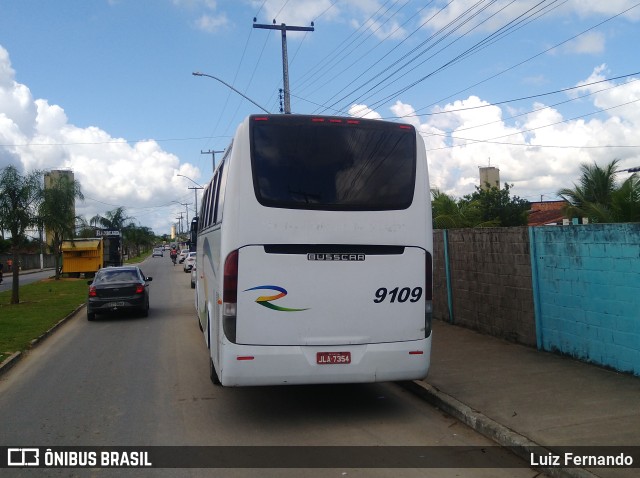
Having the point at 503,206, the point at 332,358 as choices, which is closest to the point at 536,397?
the point at 332,358

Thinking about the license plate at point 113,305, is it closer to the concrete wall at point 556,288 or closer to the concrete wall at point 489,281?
the concrete wall at point 489,281

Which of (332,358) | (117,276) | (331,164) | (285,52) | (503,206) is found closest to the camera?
(332,358)

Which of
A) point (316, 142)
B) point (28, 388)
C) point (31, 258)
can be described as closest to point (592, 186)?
point (316, 142)

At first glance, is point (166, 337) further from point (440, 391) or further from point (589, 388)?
point (589, 388)

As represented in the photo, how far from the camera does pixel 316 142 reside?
698 cm

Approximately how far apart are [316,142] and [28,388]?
5.89 m

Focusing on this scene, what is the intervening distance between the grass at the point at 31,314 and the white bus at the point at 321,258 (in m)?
6.84

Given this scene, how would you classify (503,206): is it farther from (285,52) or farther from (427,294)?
(427,294)

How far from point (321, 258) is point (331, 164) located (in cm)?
109

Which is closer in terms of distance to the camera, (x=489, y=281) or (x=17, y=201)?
(x=489, y=281)

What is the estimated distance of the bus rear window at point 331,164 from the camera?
6.77 m

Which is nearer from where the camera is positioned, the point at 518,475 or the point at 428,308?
the point at 518,475

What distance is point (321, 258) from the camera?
6.79 meters

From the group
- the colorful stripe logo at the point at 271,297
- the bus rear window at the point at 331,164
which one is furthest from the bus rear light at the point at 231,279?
the bus rear window at the point at 331,164
